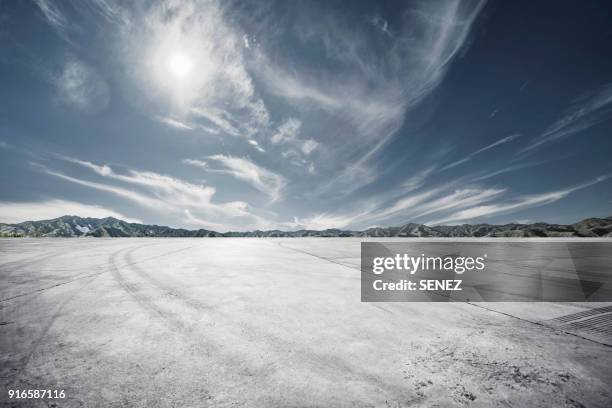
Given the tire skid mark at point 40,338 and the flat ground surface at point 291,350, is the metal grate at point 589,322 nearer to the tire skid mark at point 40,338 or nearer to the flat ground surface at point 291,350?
the flat ground surface at point 291,350

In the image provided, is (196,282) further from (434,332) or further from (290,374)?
(434,332)

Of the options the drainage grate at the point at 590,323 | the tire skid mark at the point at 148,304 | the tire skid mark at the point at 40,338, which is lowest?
the tire skid mark at the point at 40,338

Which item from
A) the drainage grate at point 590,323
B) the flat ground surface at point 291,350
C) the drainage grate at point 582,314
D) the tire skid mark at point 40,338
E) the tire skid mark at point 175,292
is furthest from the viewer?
the tire skid mark at point 175,292

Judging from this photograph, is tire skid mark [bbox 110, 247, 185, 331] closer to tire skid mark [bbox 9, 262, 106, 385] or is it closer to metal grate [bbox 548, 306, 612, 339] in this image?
tire skid mark [bbox 9, 262, 106, 385]

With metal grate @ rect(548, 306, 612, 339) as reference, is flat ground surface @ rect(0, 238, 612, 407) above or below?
below

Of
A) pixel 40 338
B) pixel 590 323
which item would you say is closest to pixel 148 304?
pixel 40 338

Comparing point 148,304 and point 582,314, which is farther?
point 148,304

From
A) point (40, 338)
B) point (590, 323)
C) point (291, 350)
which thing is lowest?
point (40, 338)

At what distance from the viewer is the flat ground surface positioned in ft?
6.07

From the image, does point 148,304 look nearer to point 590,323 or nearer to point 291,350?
point 291,350

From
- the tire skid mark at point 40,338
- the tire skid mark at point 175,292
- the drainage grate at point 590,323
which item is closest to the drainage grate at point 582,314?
the drainage grate at point 590,323

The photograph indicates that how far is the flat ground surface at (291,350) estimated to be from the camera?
1851mm

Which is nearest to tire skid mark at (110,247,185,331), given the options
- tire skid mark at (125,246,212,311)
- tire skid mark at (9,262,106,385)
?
tire skid mark at (125,246,212,311)

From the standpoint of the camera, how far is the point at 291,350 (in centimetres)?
254
